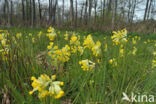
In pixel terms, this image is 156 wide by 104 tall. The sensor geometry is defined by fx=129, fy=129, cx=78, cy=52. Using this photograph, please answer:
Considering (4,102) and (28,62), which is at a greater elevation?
(28,62)

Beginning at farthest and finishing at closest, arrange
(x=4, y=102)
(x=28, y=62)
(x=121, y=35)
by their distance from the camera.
Answer: 1. (x=121, y=35)
2. (x=28, y=62)
3. (x=4, y=102)

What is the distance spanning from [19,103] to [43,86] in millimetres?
482

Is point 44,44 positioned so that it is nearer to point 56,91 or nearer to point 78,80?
point 78,80

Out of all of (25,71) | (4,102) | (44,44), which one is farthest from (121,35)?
(44,44)

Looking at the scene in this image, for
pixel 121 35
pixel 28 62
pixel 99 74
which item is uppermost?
pixel 121 35

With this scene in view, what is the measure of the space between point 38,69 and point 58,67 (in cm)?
24

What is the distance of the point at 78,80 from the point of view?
146 centimetres

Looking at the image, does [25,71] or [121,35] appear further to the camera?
[121,35]

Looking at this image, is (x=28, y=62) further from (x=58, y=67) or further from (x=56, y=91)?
(x=56, y=91)

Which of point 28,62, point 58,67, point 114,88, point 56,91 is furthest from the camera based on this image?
point 58,67

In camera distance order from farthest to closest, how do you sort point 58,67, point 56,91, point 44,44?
point 44,44 < point 58,67 < point 56,91

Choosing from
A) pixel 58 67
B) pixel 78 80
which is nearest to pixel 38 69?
pixel 58 67

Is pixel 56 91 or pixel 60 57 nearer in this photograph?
pixel 56 91

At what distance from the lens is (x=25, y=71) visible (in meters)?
1.45
